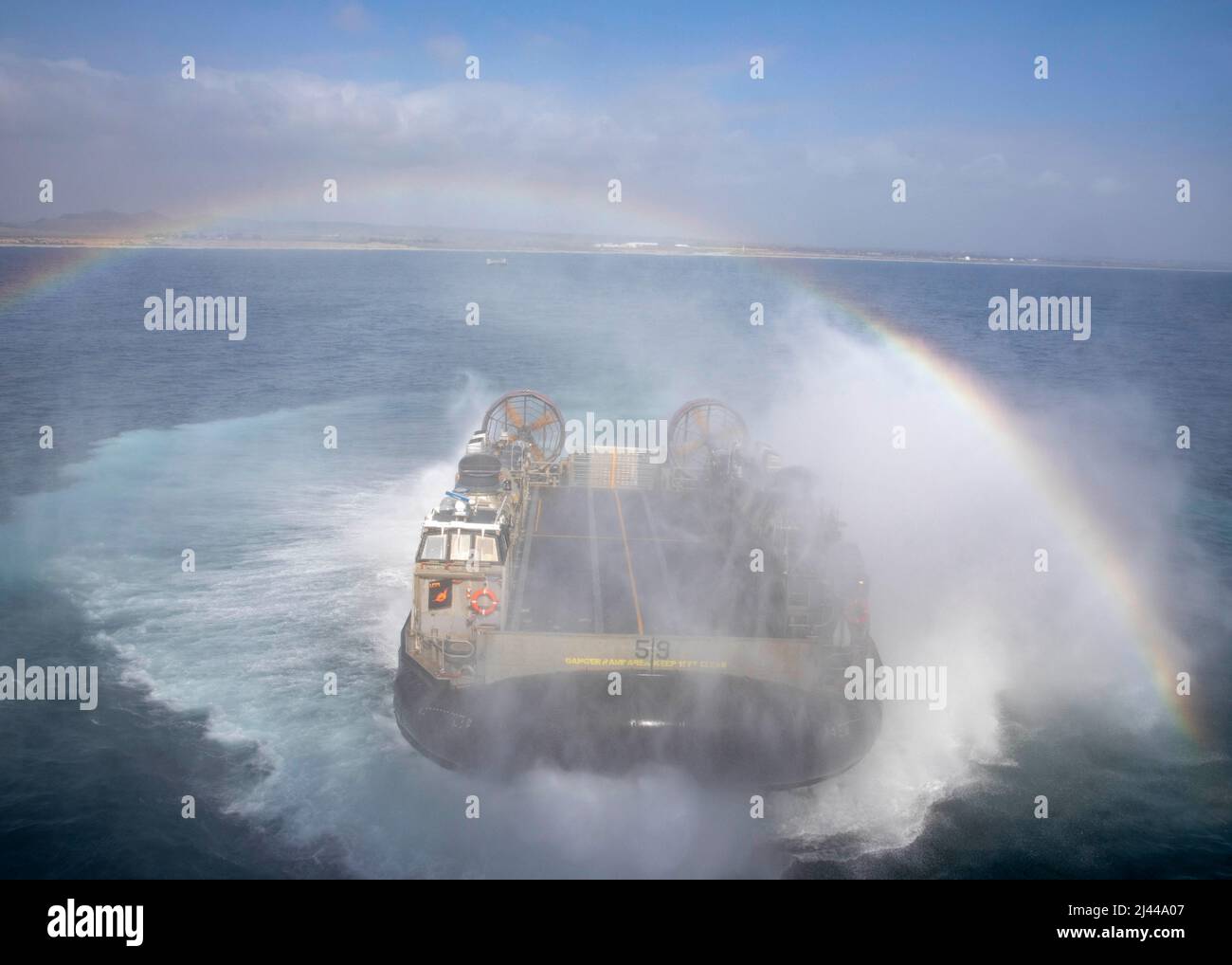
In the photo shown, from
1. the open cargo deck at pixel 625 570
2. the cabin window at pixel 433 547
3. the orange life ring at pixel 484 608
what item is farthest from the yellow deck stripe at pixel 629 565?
the cabin window at pixel 433 547

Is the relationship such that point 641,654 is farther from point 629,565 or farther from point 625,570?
point 629,565

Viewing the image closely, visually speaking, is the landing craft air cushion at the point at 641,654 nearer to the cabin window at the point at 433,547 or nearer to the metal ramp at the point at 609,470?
the cabin window at the point at 433,547

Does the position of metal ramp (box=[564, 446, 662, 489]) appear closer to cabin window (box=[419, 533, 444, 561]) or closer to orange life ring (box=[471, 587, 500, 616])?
cabin window (box=[419, 533, 444, 561])

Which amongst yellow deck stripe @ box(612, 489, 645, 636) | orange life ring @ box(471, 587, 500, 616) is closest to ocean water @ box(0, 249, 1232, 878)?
orange life ring @ box(471, 587, 500, 616)

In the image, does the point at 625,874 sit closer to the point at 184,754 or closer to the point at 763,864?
the point at 763,864

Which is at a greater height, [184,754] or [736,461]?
[736,461]

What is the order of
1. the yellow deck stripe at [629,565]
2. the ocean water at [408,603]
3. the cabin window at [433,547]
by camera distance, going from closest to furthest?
the ocean water at [408,603] < the cabin window at [433,547] < the yellow deck stripe at [629,565]

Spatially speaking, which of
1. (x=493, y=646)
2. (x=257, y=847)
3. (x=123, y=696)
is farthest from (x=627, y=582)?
(x=123, y=696)
